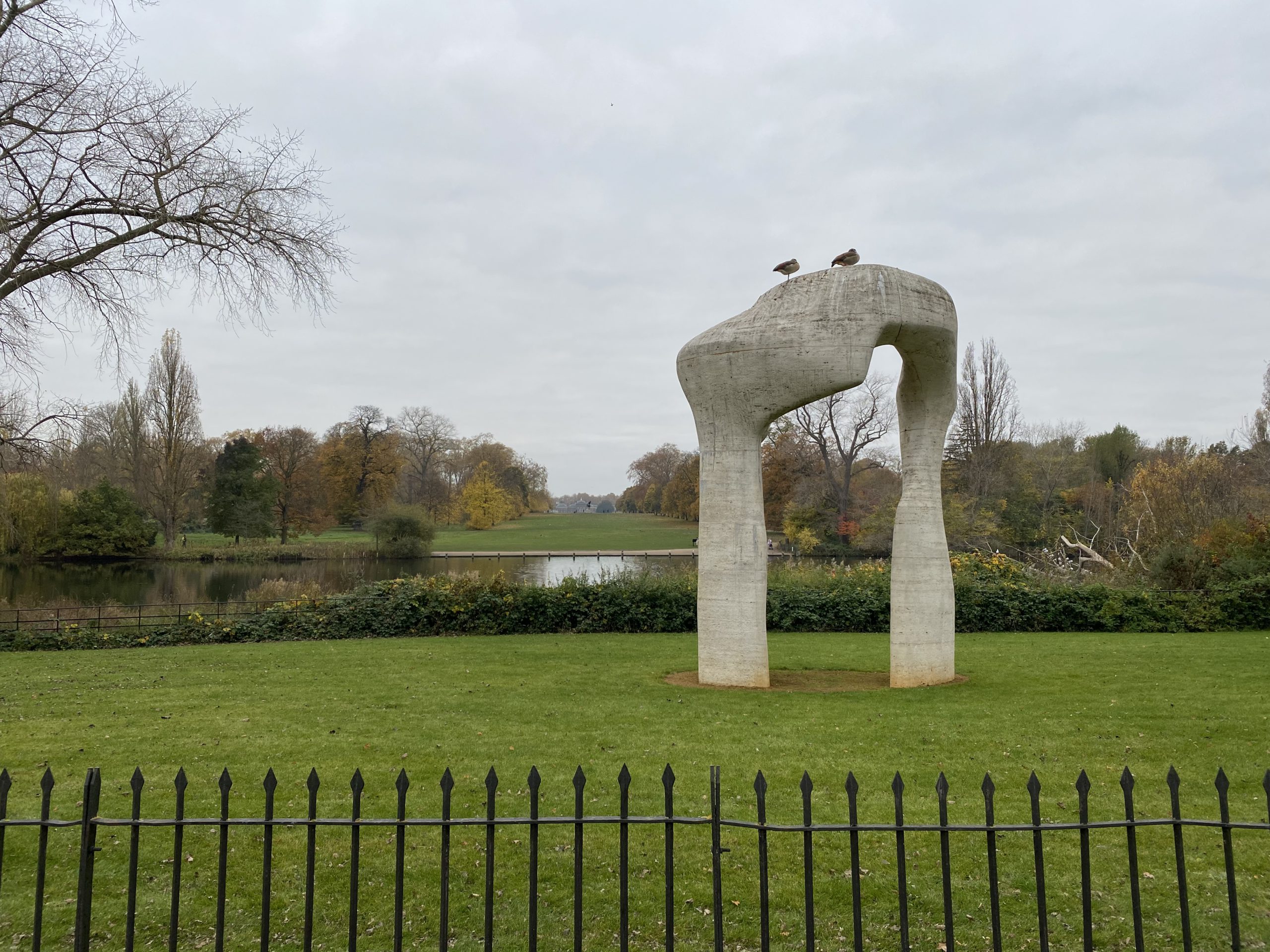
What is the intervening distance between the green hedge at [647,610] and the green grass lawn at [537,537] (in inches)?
1177

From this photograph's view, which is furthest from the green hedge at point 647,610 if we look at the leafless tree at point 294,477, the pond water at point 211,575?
the leafless tree at point 294,477

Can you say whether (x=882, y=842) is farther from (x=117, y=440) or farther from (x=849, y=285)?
(x=117, y=440)

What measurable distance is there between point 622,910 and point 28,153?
1318 centimetres

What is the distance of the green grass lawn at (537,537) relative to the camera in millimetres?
57500

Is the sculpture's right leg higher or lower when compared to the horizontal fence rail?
higher

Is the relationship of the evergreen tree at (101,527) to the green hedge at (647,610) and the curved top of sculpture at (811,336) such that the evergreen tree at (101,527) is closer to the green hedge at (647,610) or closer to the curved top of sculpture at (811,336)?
the green hedge at (647,610)

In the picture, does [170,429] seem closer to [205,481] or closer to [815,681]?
[205,481]

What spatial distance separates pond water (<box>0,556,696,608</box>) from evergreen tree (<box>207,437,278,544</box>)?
6.39 meters

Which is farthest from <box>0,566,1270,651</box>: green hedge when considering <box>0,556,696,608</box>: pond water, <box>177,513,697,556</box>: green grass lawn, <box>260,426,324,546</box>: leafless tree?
<box>260,426,324,546</box>: leafless tree

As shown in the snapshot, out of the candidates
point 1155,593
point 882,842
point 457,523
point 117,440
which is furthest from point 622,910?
point 457,523

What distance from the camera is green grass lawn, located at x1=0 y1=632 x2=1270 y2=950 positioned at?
15.6 ft

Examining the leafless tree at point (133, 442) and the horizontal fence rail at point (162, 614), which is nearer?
the horizontal fence rail at point (162, 614)

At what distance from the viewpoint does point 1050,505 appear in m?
43.2

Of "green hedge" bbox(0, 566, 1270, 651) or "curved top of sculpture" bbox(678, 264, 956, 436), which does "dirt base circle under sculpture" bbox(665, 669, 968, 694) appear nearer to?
"curved top of sculpture" bbox(678, 264, 956, 436)
